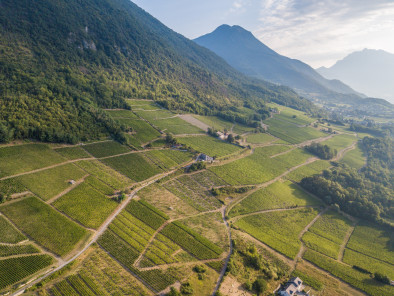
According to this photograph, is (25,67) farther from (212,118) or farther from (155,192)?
(212,118)

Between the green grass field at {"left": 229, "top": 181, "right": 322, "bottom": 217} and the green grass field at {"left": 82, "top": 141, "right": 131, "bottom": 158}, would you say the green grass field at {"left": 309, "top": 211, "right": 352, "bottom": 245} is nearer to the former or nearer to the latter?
the green grass field at {"left": 229, "top": 181, "right": 322, "bottom": 217}

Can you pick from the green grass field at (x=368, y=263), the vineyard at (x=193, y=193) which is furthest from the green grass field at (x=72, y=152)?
the green grass field at (x=368, y=263)

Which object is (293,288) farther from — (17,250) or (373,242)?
(17,250)

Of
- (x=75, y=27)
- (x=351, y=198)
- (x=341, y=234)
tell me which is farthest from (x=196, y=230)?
(x=75, y=27)

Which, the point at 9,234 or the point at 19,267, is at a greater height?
the point at 9,234

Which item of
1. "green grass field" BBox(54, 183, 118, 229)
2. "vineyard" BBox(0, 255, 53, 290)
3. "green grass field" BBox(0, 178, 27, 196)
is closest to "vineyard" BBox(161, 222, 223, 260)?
"green grass field" BBox(54, 183, 118, 229)

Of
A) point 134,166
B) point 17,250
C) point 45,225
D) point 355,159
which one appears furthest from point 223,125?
point 17,250

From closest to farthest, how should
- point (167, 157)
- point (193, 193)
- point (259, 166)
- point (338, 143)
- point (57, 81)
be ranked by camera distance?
point (193, 193) < point (167, 157) < point (57, 81) < point (259, 166) < point (338, 143)
